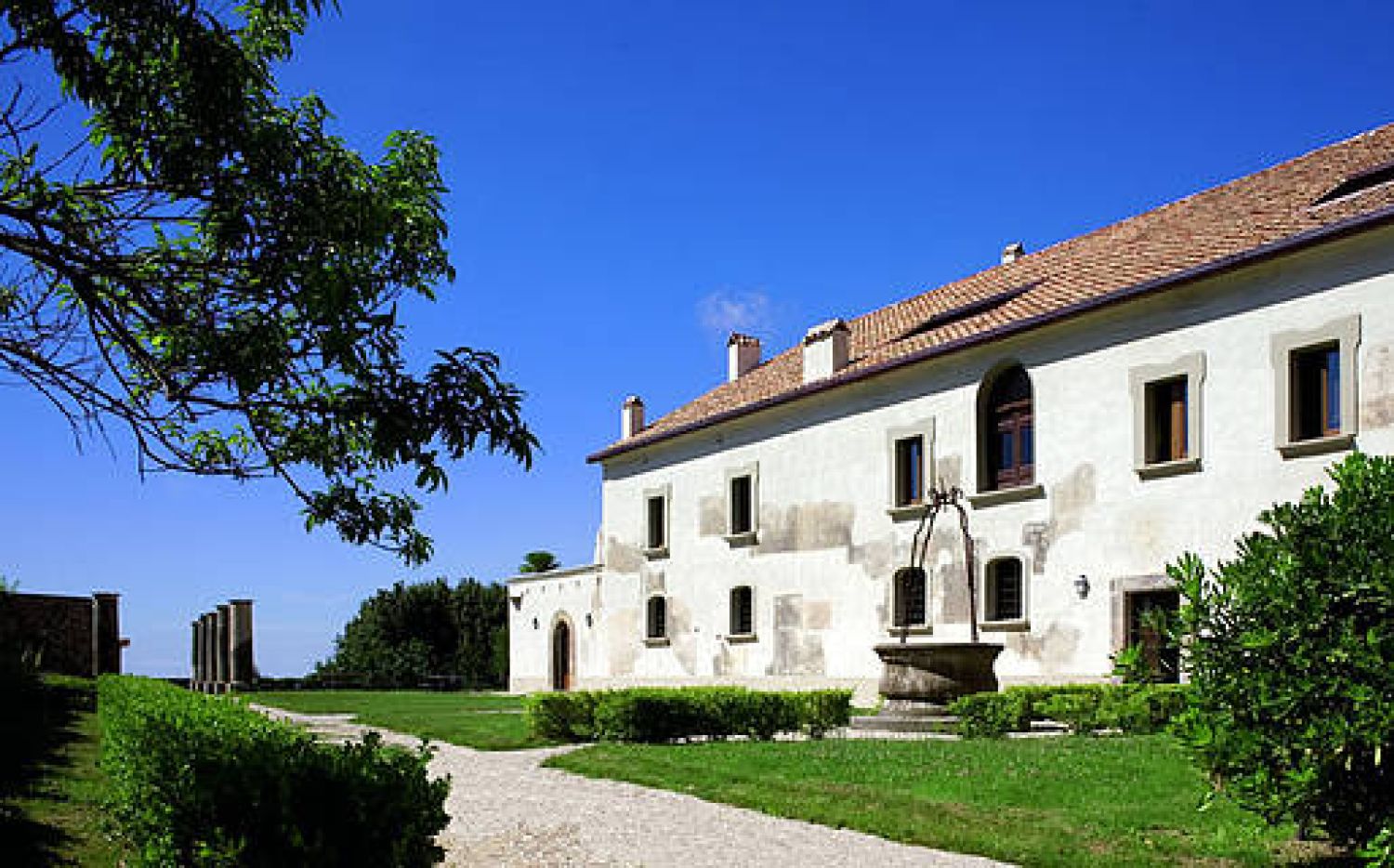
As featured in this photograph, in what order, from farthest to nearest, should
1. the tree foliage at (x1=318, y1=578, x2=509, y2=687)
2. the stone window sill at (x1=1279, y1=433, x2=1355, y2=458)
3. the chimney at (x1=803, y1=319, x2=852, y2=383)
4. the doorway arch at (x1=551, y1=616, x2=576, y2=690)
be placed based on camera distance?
the tree foliage at (x1=318, y1=578, x2=509, y2=687)
the doorway arch at (x1=551, y1=616, x2=576, y2=690)
the chimney at (x1=803, y1=319, x2=852, y2=383)
the stone window sill at (x1=1279, y1=433, x2=1355, y2=458)

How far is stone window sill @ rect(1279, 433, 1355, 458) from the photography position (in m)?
17.0

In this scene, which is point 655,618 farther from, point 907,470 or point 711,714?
point 711,714

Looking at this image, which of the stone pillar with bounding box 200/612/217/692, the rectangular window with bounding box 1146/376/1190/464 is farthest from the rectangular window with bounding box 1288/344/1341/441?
the stone pillar with bounding box 200/612/217/692

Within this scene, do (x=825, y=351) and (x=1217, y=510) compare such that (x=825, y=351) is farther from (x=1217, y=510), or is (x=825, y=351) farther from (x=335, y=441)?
(x=335, y=441)

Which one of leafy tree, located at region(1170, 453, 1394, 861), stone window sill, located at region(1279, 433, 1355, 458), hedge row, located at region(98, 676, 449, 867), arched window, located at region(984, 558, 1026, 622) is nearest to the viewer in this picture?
hedge row, located at region(98, 676, 449, 867)

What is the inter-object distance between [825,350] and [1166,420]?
8.87 m

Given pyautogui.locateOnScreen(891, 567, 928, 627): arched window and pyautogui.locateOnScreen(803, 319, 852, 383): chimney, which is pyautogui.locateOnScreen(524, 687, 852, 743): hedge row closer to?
pyautogui.locateOnScreen(891, 567, 928, 627): arched window

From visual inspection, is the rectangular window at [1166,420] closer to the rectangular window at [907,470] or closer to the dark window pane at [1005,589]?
the dark window pane at [1005,589]

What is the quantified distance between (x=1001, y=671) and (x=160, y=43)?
18859mm

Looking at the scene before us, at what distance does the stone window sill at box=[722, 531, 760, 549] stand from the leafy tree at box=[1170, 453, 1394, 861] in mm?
21272

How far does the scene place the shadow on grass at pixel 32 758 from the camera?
867 centimetres

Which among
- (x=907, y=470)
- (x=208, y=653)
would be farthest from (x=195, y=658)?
(x=907, y=470)

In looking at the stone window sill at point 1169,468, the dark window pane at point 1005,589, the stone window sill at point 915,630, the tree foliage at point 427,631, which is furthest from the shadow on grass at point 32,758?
the tree foliage at point 427,631

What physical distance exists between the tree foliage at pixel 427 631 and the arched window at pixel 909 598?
30833 mm
